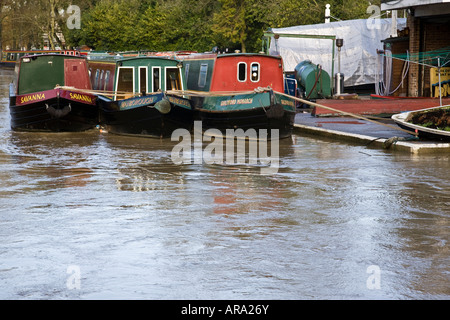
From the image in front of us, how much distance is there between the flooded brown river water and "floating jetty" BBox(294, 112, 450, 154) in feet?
1.58

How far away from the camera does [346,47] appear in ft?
103

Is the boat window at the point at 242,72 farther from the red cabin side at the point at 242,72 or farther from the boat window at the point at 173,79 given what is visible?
the boat window at the point at 173,79

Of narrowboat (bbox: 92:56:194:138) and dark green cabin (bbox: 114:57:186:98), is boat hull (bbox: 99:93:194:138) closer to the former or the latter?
narrowboat (bbox: 92:56:194:138)

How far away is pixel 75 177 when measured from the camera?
1252cm

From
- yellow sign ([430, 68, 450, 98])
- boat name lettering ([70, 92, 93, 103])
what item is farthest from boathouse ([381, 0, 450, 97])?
boat name lettering ([70, 92, 93, 103])

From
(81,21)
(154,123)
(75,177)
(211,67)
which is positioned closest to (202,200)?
(75,177)

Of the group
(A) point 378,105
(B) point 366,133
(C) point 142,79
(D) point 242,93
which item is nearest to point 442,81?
(A) point 378,105

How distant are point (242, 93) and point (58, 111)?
197 inches

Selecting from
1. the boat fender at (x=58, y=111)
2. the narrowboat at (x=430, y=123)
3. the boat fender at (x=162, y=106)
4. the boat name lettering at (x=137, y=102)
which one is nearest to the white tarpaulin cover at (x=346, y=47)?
the boat name lettering at (x=137, y=102)

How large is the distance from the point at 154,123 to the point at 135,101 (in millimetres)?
755

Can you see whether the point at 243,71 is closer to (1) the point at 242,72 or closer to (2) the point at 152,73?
(1) the point at 242,72

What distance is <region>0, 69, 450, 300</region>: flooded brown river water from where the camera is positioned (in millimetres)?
6461

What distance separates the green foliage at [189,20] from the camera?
38.4 metres
